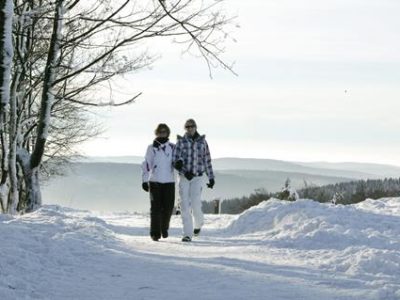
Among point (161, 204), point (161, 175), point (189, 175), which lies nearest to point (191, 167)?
point (189, 175)

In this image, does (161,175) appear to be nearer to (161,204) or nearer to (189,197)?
(161,204)

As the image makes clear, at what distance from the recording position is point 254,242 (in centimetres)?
1204

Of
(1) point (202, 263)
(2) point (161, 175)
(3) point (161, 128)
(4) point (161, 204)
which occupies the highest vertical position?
(3) point (161, 128)

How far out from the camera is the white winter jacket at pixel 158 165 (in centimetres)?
1238

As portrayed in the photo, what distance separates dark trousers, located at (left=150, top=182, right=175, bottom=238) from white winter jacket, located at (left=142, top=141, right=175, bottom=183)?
0.11m

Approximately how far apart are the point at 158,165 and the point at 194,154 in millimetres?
685

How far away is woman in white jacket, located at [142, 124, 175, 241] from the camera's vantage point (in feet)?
40.5

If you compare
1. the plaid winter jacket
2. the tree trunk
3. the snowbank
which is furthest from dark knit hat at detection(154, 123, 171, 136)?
the tree trunk

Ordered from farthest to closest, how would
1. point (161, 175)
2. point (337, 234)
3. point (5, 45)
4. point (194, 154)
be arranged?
point (194, 154)
point (161, 175)
point (337, 234)
point (5, 45)

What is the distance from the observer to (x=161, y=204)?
1246cm

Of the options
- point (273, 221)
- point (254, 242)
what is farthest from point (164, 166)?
point (273, 221)

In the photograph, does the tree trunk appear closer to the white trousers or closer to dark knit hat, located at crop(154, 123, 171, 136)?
dark knit hat, located at crop(154, 123, 171, 136)

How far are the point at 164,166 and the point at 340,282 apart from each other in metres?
5.47

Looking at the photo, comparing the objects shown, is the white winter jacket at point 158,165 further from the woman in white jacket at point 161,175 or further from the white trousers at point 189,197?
the white trousers at point 189,197
